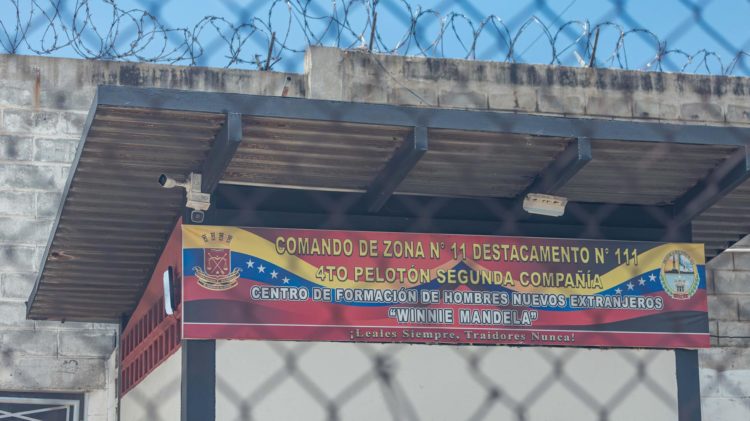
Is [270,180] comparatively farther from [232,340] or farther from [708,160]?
[708,160]

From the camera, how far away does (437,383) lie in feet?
23.3

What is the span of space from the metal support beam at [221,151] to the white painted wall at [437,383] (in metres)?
0.90

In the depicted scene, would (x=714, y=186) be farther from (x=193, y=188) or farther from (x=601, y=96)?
(x=601, y=96)

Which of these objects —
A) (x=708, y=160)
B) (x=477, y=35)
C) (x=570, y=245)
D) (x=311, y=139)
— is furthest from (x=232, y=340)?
(x=477, y=35)

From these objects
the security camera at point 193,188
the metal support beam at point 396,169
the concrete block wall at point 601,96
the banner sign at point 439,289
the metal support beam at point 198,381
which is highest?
the concrete block wall at point 601,96

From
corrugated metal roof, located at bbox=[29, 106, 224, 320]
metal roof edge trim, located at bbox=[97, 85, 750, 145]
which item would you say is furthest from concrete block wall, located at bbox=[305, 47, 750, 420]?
metal roof edge trim, located at bbox=[97, 85, 750, 145]

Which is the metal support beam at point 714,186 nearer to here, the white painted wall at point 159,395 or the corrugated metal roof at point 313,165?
the corrugated metal roof at point 313,165

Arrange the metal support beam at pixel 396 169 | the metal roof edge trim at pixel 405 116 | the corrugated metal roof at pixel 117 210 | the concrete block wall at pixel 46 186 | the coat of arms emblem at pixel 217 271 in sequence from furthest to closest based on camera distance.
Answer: the concrete block wall at pixel 46 186 < the coat of arms emblem at pixel 217 271 < the metal support beam at pixel 396 169 < the corrugated metal roof at pixel 117 210 < the metal roof edge trim at pixel 405 116

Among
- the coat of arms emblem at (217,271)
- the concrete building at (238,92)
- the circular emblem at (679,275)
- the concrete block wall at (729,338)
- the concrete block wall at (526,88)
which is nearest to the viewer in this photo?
the coat of arms emblem at (217,271)

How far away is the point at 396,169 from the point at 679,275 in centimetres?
211

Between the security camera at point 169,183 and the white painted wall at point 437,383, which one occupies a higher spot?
the security camera at point 169,183

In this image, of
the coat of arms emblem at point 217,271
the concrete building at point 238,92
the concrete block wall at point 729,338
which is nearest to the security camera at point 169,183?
the coat of arms emblem at point 217,271

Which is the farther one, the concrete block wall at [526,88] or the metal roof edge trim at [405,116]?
the concrete block wall at [526,88]

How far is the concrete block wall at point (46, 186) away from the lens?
10031 mm
